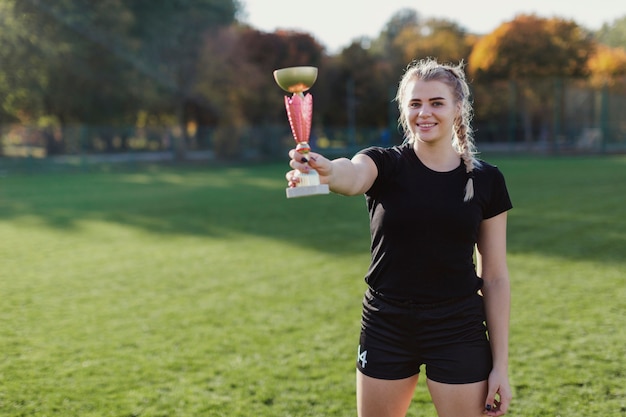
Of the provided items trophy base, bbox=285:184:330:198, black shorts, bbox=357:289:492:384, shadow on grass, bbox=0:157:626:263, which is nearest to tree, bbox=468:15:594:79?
shadow on grass, bbox=0:157:626:263

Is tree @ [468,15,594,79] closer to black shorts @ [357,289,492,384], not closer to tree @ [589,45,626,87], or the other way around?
tree @ [589,45,626,87]

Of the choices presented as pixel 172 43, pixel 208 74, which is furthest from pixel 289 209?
pixel 172 43

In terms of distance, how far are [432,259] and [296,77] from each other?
896 millimetres

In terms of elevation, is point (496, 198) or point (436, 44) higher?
point (436, 44)

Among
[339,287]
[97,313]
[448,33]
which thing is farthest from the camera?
[448,33]

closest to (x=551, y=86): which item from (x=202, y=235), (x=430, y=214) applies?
(x=202, y=235)

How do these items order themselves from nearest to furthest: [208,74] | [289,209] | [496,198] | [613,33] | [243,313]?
[496,198] < [243,313] < [289,209] < [208,74] < [613,33]

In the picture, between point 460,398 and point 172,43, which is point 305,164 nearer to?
point 460,398

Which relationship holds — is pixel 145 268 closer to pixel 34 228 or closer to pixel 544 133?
pixel 34 228

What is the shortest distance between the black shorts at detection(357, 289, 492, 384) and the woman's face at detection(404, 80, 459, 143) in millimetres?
660

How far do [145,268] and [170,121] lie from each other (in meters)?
40.4

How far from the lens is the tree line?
106 ft

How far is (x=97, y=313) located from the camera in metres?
6.49

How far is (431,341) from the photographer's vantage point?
242 cm
